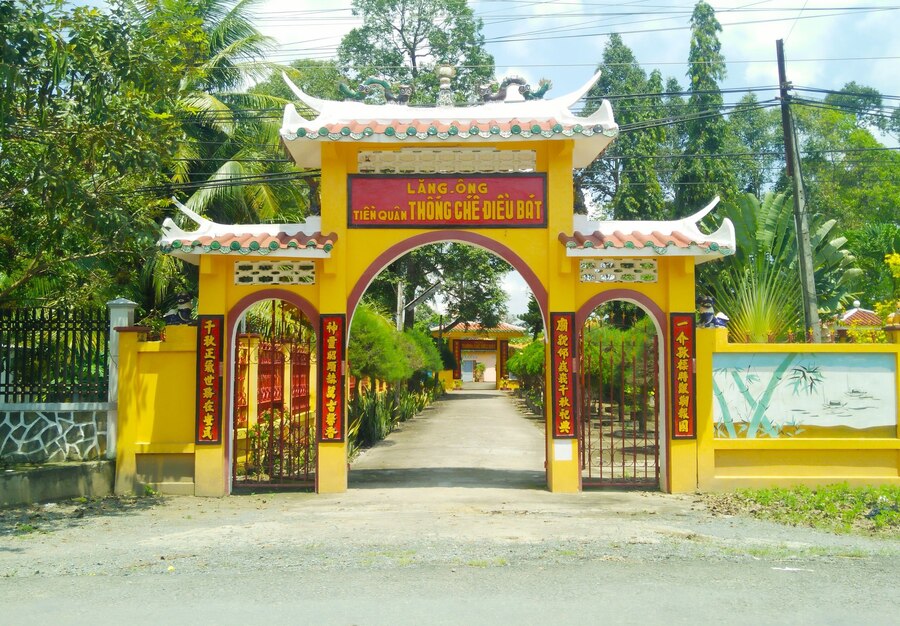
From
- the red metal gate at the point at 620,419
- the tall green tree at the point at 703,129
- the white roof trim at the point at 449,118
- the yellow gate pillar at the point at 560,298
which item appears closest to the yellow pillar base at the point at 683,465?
the red metal gate at the point at 620,419

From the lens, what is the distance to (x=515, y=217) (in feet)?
37.3

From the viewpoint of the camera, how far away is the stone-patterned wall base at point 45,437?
11.3 m

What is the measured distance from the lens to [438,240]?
1134 cm

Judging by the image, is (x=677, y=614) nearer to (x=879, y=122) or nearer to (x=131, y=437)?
(x=131, y=437)

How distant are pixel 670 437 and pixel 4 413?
864 centimetres

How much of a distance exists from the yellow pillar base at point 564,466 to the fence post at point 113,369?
565 cm

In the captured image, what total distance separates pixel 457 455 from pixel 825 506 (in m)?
7.61

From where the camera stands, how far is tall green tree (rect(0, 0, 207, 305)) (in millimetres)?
9273

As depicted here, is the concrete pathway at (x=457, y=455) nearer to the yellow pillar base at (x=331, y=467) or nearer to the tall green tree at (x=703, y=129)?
the yellow pillar base at (x=331, y=467)

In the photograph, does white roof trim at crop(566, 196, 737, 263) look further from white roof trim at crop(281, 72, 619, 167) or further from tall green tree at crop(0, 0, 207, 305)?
tall green tree at crop(0, 0, 207, 305)

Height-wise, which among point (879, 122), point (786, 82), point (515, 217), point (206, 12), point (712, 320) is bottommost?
point (712, 320)

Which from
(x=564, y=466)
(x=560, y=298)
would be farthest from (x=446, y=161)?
(x=564, y=466)

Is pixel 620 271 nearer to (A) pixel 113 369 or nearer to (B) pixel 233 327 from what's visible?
(B) pixel 233 327

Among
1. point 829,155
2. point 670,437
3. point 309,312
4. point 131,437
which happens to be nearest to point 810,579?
point 670,437
